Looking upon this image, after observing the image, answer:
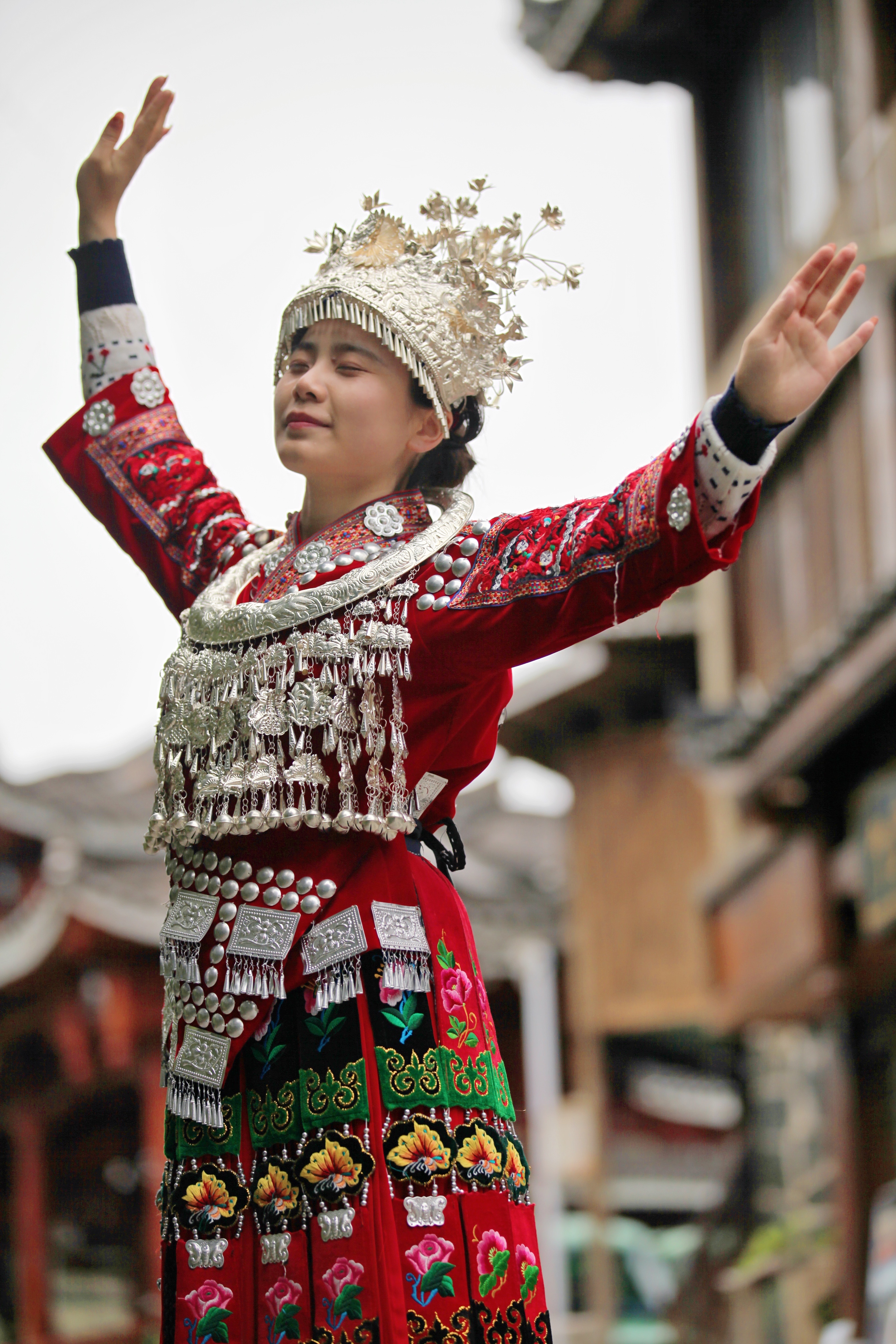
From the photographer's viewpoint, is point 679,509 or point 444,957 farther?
point 444,957

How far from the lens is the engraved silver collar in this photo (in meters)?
2.49

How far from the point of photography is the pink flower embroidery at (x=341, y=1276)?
2.29m

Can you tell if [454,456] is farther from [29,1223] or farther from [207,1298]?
[29,1223]

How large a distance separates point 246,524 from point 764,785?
638 centimetres

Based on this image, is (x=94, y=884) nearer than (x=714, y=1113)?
Yes

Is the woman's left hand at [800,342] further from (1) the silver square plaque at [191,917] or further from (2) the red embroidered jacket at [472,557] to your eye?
(1) the silver square plaque at [191,917]

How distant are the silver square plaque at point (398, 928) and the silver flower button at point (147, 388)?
1.01 m

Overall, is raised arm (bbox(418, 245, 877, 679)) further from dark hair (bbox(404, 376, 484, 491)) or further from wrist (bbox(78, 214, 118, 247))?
wrist (bbox(78, 214, 118, 247))

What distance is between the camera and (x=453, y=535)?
254 centimetres

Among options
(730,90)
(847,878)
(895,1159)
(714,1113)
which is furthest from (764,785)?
(714,1113)

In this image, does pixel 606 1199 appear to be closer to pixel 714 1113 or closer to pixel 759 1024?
pixel 759 1024

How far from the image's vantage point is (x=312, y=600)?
249 cm

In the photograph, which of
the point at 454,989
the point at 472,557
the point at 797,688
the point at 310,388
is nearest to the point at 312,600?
the point at 472,557

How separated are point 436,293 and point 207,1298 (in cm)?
150
